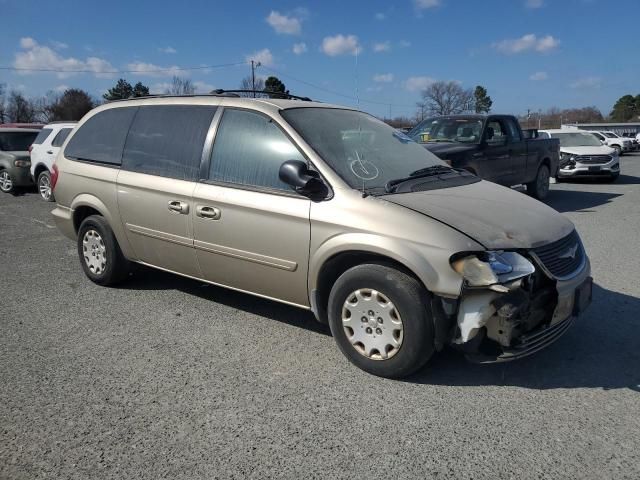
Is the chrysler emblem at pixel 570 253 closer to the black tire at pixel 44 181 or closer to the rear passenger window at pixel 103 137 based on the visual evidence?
the rear passenger window at pixel 103 137

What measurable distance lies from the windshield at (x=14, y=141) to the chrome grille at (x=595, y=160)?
50.5 feet

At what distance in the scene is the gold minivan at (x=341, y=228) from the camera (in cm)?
313

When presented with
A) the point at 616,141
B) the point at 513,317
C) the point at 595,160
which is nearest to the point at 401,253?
the point at 513,317

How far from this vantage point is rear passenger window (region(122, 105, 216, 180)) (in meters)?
4.30

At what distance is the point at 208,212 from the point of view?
406 centimetres

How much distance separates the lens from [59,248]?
23.8ft

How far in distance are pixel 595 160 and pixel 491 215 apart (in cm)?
1382

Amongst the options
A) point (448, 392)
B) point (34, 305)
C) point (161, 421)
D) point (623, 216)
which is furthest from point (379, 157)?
point (623, 216)

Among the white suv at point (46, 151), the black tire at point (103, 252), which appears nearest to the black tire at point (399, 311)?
the black tire at point (103, 252)

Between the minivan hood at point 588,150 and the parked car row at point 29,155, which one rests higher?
the minivan hood at point 588,150

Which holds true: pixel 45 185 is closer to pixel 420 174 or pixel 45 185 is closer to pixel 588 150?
pixel 420 174

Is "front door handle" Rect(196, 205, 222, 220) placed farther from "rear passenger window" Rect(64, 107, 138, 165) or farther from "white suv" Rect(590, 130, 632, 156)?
"white suv" Rect(590, 130, 632, 156)

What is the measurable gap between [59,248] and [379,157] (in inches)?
206

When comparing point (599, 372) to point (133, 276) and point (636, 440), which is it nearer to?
point (636, 440)
